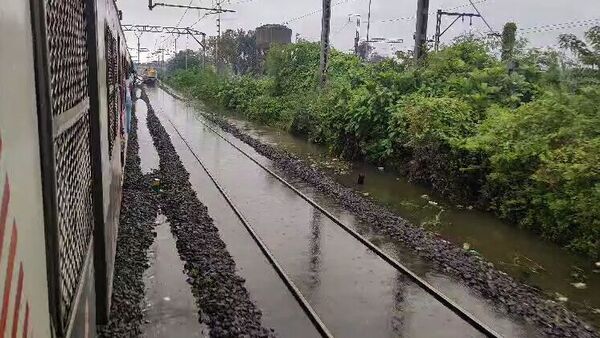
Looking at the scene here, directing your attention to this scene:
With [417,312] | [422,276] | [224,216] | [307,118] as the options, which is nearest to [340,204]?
[224,216]

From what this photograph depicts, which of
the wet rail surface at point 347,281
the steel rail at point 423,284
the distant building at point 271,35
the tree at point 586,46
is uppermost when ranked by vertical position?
the distant building at point 271,35

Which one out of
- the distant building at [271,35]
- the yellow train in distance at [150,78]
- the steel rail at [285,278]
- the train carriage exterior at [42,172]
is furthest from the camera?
the yellow train in distance at [150,78]

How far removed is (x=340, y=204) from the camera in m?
11.3

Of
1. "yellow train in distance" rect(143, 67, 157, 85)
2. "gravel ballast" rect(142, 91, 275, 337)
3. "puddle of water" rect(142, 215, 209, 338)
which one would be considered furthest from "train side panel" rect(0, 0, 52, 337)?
"yellow train in distance" rect(143, 67, 157, 85)

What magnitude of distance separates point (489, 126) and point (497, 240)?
11.8ft

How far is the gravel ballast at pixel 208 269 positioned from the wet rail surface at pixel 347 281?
303 millimetres

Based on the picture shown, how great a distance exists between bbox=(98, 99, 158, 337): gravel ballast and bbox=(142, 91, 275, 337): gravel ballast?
0.41 metres

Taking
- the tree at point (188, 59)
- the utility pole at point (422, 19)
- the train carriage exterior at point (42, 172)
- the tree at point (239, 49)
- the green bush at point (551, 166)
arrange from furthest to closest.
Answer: the tree at point (188, 59), the tree at point (239, 49), the utility pole at point (422, 19), the green bush at point (551, 166), the train carriage exterior at point (42, 172)

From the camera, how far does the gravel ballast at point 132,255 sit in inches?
216

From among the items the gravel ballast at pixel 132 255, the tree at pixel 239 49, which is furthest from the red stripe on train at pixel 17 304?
the tree at pixel 239 49

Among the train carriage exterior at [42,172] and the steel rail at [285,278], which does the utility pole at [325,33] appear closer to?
the steel rail at [285,278]

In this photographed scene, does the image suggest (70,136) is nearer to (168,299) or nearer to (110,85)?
(110,85)

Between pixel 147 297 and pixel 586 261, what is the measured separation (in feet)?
22.0

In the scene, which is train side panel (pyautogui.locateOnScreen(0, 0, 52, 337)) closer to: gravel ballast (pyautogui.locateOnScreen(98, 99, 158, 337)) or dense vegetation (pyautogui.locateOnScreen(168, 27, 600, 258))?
gravel ballast (pyautogui.locateOnScreen(98, 99, 158, 337))
